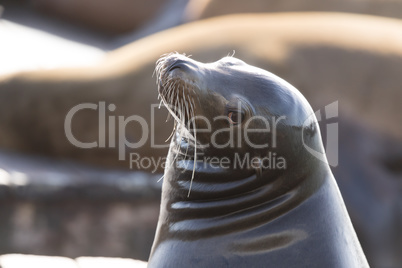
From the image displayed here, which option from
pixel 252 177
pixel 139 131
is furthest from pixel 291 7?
pixel 252 177

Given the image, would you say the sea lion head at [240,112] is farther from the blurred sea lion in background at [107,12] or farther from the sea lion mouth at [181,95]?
the blurred sea lion in background at [107,12]

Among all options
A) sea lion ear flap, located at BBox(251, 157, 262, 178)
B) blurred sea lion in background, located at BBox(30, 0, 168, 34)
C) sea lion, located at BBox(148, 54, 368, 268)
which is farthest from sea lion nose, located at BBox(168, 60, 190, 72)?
blurred sea lion in background, located at BBox(30, 0, 168, 34)

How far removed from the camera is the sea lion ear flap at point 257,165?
3.05 m

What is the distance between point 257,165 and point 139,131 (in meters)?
4.09

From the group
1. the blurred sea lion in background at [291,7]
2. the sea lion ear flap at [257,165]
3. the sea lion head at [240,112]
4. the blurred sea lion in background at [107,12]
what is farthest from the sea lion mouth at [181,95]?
the blurred sea lion in background at [107,12]

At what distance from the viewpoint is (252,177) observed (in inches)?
122

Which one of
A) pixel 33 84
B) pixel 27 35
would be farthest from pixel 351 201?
pixel 27 35

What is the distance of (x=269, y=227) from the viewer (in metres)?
3.06

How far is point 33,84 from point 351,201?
3.05 metres

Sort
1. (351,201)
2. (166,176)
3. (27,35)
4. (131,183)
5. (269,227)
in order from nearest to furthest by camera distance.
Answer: (269,227) → (166,176) → (351,201) → (131,183) → (27,35)

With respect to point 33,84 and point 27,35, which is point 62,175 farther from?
point 27,35

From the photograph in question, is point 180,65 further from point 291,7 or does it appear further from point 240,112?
point 291,7

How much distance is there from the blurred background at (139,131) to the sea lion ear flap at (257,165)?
3.37 metres

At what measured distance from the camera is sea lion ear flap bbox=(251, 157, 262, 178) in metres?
3.05
